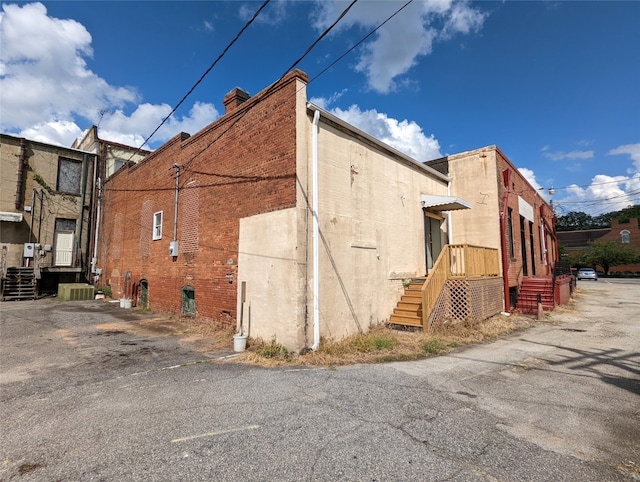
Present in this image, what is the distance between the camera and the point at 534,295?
1359 centimetres

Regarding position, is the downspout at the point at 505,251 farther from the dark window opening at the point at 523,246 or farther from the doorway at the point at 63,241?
the doorway at the point at 63,241

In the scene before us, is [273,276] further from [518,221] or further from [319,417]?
[518,221]

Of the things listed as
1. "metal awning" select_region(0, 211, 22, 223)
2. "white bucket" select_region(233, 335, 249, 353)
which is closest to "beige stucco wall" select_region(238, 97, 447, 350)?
"white bucket" select_region(233, 335, 249, 353)

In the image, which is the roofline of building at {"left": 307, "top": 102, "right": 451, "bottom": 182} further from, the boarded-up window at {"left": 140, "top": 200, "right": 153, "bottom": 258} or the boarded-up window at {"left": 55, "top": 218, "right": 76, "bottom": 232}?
the boarded-up window at {"left": 55, "top": 218, "right": 76, "bottom": 232}

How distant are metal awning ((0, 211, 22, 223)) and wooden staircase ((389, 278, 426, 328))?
66.6 ft

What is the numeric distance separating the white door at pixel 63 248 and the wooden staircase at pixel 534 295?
24.2 metres

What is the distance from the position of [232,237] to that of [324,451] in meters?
6.62

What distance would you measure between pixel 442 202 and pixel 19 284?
21.1 m

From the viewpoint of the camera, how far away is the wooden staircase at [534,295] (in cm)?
1328

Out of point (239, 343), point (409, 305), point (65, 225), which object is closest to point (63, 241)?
point (65, 225)

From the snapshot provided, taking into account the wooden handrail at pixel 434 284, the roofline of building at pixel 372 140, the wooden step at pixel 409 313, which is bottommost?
the wooden step at pixel 409 313

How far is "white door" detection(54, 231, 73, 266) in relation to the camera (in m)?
19.5

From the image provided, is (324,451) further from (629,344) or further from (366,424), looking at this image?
(629,344)

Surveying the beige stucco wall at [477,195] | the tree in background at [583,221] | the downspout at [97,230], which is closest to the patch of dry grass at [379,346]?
the beige stucco wall at [477,195]
